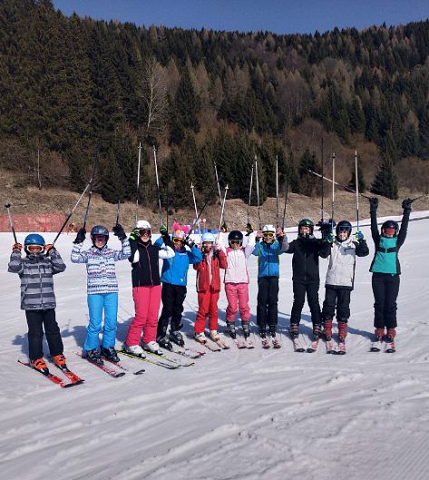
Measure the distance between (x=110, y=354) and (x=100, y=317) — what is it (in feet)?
1.69

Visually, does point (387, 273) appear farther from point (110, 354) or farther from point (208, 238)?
point (110, 354)

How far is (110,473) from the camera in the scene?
355 centimetres

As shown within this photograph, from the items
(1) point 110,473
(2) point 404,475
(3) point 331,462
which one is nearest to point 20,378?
(1) point 110,473

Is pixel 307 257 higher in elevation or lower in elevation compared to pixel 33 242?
lower

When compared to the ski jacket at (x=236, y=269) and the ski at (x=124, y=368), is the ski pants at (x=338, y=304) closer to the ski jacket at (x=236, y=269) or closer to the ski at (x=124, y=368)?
the ski jacket at (x=236, y=269)

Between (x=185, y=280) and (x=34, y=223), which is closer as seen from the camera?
(x=185, y=280)

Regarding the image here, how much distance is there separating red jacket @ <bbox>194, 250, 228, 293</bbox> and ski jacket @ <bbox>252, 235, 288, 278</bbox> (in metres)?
0.55

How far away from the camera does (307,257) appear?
7.27 metres

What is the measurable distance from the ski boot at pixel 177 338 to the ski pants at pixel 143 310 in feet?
2.04

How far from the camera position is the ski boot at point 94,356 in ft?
20.2

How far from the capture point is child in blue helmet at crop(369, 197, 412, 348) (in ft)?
22.6

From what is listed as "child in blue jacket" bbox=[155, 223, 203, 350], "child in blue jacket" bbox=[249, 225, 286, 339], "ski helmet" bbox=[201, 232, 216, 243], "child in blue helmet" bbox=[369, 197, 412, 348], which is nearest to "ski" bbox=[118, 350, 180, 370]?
"child in blue jacket" bbox=[155, 223, 203, 350]

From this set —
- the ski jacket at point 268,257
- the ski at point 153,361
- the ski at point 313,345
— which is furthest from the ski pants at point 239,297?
the ski at point 153,361

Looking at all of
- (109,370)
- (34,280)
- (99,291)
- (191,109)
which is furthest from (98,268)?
(191,109)
